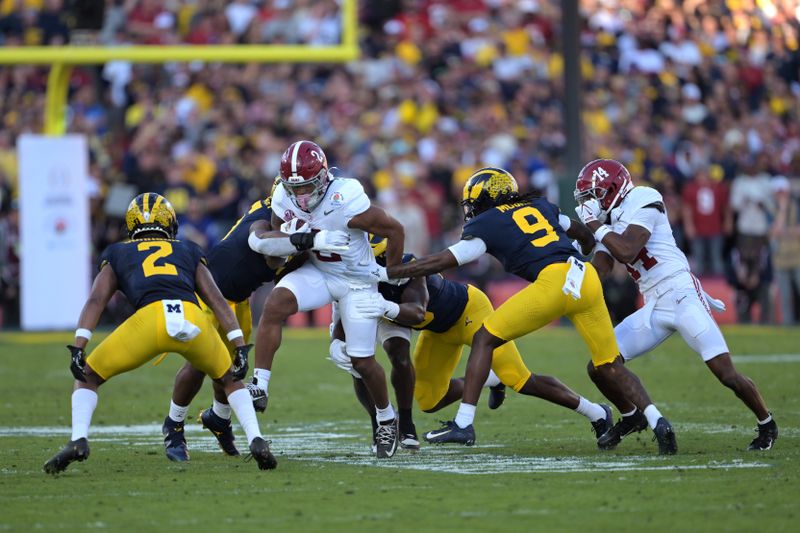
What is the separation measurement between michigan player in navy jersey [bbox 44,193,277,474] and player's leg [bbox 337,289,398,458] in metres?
0.72

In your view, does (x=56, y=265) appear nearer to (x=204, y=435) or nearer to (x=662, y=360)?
(x=662, y=360)

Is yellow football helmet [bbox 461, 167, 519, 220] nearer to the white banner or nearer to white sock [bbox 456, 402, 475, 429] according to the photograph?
white sock [bbox 456, 402, 475, 429]

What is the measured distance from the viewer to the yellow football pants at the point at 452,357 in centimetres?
894

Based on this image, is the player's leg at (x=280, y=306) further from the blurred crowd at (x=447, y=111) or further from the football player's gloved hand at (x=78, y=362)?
the blurred crowd at (x=447, y=111)

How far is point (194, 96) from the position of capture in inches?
776

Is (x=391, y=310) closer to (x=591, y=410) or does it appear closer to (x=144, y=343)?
(x=591, y=410)

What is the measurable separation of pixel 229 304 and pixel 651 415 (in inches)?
97.0

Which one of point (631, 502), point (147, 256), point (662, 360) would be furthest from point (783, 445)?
point (662, 360)

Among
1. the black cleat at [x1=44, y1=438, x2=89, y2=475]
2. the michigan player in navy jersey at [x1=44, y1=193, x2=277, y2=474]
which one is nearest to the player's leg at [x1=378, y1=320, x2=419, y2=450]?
the michigan player in navy jersey at [x1=44, y1=193, x2=277, y2=474]

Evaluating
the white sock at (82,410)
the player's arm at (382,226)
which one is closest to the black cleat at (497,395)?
the player's arm at (382,226)

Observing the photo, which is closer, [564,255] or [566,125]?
[564,255]

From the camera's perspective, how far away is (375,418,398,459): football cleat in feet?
27.3

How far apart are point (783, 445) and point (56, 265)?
1190 centimetres

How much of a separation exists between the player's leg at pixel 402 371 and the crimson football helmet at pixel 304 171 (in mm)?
961
